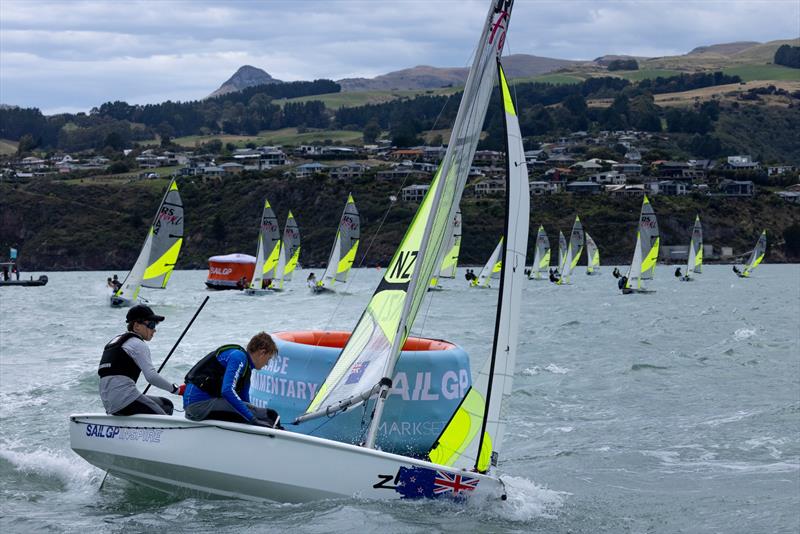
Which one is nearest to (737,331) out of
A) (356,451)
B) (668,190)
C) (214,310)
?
(214,310)

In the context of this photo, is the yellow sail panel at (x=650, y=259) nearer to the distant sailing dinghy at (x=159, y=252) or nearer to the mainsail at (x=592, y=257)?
the distant sailing dinghy at (x=159, y=252)

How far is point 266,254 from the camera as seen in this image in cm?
5034

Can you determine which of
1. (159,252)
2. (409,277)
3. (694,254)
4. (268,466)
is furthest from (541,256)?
(268,466)

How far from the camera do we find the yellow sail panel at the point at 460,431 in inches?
319

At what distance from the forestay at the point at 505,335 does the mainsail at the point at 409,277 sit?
0.89 ft

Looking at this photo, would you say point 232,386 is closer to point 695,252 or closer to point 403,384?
point 403,384

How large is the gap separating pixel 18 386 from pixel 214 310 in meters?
21.4

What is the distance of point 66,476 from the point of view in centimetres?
936

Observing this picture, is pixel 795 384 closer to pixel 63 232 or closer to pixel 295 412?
pixel 295 412

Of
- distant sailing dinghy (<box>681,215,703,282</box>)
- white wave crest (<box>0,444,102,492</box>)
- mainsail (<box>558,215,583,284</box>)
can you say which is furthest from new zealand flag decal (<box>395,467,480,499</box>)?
distant sailing dinghy (<box>681,215,703,282</box>)

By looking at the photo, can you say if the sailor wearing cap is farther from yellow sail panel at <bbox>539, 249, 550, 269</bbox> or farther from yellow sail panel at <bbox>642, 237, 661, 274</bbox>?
yellow sail panel at <bbox>539, 249, 550, 269</bbox>

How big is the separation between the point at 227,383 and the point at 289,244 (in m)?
44.2

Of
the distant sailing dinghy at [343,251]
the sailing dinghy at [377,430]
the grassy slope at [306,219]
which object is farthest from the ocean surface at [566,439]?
the grassy slope at [306,219]

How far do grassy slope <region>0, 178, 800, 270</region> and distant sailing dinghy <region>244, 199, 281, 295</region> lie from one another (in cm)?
5222
